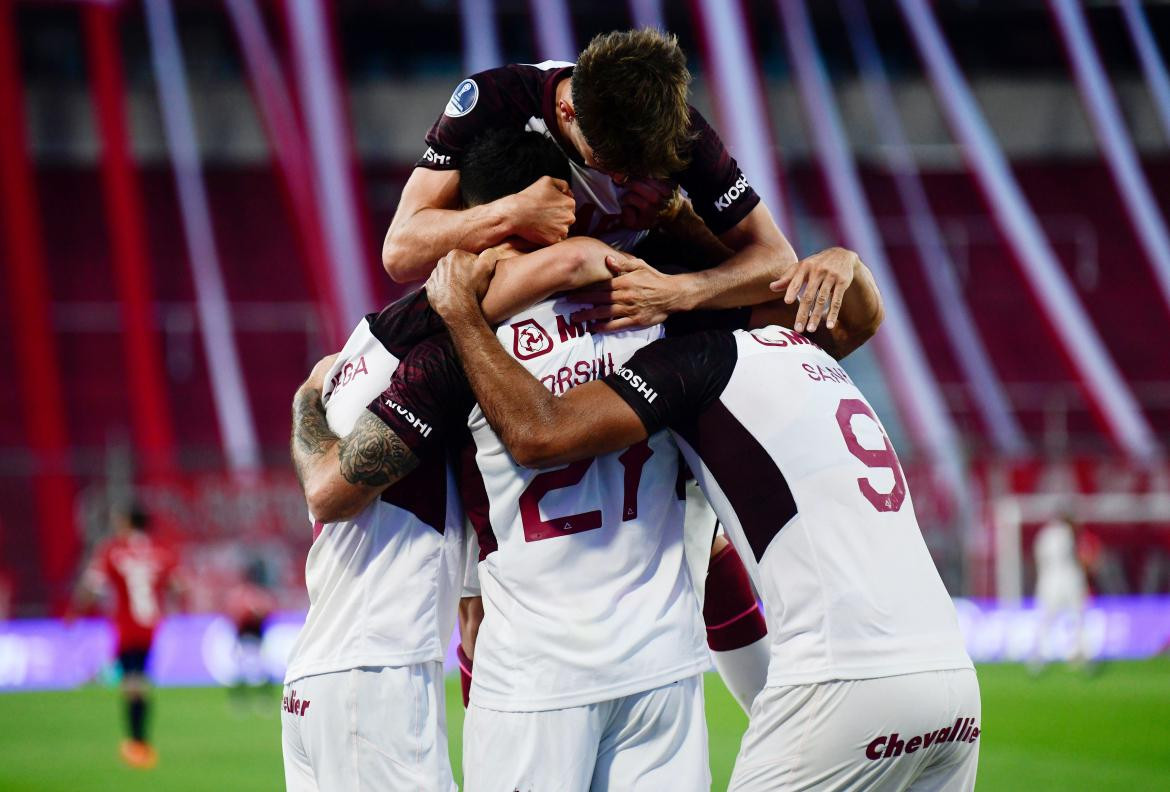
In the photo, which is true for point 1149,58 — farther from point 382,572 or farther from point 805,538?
point 382,572

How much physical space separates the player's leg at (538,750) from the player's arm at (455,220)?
1.10 meters

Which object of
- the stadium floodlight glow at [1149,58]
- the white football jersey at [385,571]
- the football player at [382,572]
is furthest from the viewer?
the stadium floodlight glow at [1149,58]

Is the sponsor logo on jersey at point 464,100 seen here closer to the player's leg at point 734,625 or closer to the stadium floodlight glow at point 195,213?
the player's leg at point 734,625

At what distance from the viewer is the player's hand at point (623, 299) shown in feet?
11.1

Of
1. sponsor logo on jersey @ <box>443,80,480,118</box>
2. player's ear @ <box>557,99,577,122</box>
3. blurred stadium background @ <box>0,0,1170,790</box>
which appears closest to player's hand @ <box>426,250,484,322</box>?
player's ear @ <box>557,99,577,122</box>

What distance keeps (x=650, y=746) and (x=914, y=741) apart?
58 cm

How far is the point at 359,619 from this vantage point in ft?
11.3

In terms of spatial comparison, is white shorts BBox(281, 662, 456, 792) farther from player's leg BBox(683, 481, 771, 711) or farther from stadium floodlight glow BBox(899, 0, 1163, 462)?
stadium floodlight glow BBox(899, 0, 1163, 462)

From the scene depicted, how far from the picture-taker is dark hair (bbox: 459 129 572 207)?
3.51 metres

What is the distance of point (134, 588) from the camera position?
38.5 ft

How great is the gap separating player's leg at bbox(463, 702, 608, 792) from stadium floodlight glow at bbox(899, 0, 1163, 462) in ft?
77.8

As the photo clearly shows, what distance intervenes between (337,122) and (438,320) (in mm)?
22717

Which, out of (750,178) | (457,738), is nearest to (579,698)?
(457,738)

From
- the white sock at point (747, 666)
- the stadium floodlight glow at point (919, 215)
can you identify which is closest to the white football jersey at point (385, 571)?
the white sock at point (747, 666)
